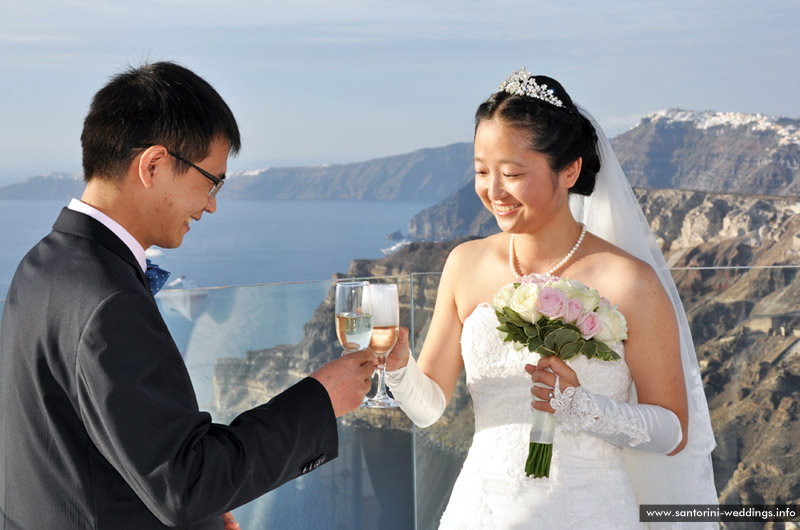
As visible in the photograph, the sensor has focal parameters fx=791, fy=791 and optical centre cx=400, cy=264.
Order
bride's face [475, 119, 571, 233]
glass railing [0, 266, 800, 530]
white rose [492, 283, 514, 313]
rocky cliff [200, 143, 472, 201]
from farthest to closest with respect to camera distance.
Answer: rocky cliff [200, 143, 472, 201] < glass railing [0, 266, 800, 530] < bride's face [475, 119, 571, 233] < white rose [492, 283, 514, 313]

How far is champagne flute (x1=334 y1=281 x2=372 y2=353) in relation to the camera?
181 cm

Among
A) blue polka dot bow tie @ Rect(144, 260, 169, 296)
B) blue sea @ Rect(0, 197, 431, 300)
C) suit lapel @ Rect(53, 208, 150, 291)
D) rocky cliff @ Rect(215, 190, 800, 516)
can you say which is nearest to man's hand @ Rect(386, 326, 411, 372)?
blue polka dot bow tie @ Rect(144, 260, 169, 296)

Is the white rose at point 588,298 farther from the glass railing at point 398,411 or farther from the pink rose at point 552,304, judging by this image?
the glass railing at point 398,411

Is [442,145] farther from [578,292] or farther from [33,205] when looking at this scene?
[578,292]

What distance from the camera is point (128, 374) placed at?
3.87ft

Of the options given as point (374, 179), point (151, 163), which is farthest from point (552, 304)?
point (374, 179)

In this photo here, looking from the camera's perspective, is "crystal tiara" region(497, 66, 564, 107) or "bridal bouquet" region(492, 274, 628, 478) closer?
"bridal bouquet" region(492, 274, 628, 478)

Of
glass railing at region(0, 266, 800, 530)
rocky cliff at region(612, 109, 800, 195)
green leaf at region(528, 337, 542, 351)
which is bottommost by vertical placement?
glass railing at region(0, 266, 800, 530)

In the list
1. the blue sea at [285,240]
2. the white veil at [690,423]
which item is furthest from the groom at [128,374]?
the blue sea at [285,240]

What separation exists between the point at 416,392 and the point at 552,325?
1.67ft

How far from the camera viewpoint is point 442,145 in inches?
1542

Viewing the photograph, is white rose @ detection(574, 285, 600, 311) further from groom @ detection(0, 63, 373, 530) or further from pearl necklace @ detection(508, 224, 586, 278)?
groom @ detection(0, 63, 373, 530)

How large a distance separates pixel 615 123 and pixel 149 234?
4007cm

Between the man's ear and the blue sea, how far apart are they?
1328 inches
